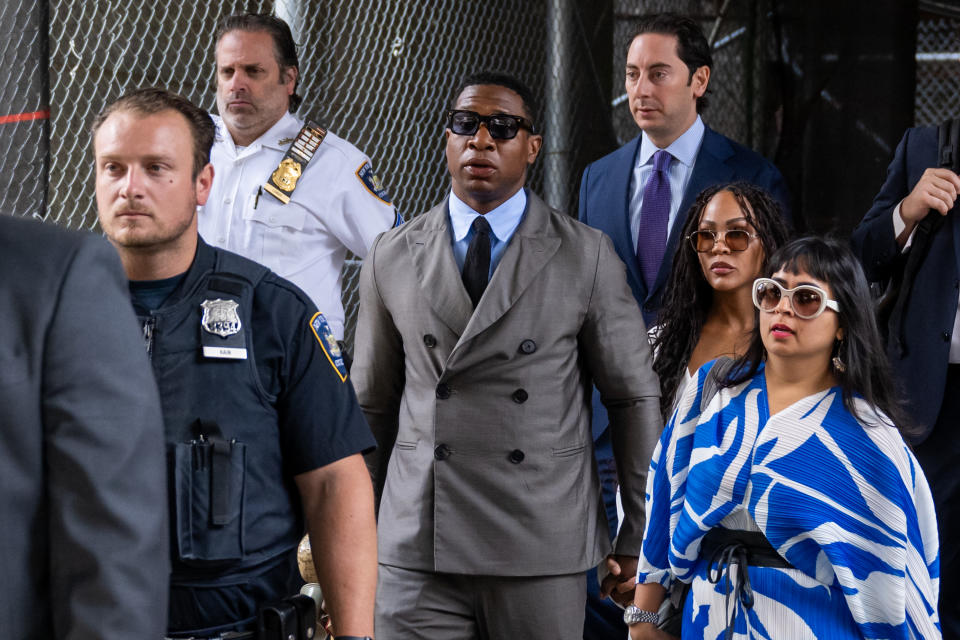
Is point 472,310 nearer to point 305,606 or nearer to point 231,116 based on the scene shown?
point 305,606

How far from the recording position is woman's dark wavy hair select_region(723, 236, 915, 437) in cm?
254

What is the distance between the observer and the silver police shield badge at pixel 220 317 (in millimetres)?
2029

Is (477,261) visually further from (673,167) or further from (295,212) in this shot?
(673,167)

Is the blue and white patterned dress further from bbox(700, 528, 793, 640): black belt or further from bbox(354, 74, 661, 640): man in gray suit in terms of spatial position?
bbox(354, 74, 661, 640): man in gray suit

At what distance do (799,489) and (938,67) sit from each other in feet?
19.1

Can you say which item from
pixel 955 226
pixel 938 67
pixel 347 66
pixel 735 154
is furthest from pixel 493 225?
pixel 938 67

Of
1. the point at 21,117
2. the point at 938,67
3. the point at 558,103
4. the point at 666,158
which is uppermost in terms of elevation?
the point at 938,67

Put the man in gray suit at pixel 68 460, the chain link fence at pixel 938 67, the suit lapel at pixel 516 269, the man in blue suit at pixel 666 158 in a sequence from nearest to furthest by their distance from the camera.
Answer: the man in gray suit at pixel 68 460 → the suit lapel at pixel 516 269 → the man in blue suit at pixel 666 158 → the chain link fence at pixel 938 67

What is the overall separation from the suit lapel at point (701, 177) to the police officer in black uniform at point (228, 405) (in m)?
1.81

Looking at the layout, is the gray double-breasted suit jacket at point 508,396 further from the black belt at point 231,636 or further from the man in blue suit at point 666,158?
the man in blue suit at point 666,158

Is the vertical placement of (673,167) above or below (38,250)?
above

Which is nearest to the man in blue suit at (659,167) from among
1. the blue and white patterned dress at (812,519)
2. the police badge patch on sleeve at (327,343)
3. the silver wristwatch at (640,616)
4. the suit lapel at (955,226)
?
the suit lapel at (955,226)

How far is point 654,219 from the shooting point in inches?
155

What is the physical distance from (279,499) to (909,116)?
225 inches
